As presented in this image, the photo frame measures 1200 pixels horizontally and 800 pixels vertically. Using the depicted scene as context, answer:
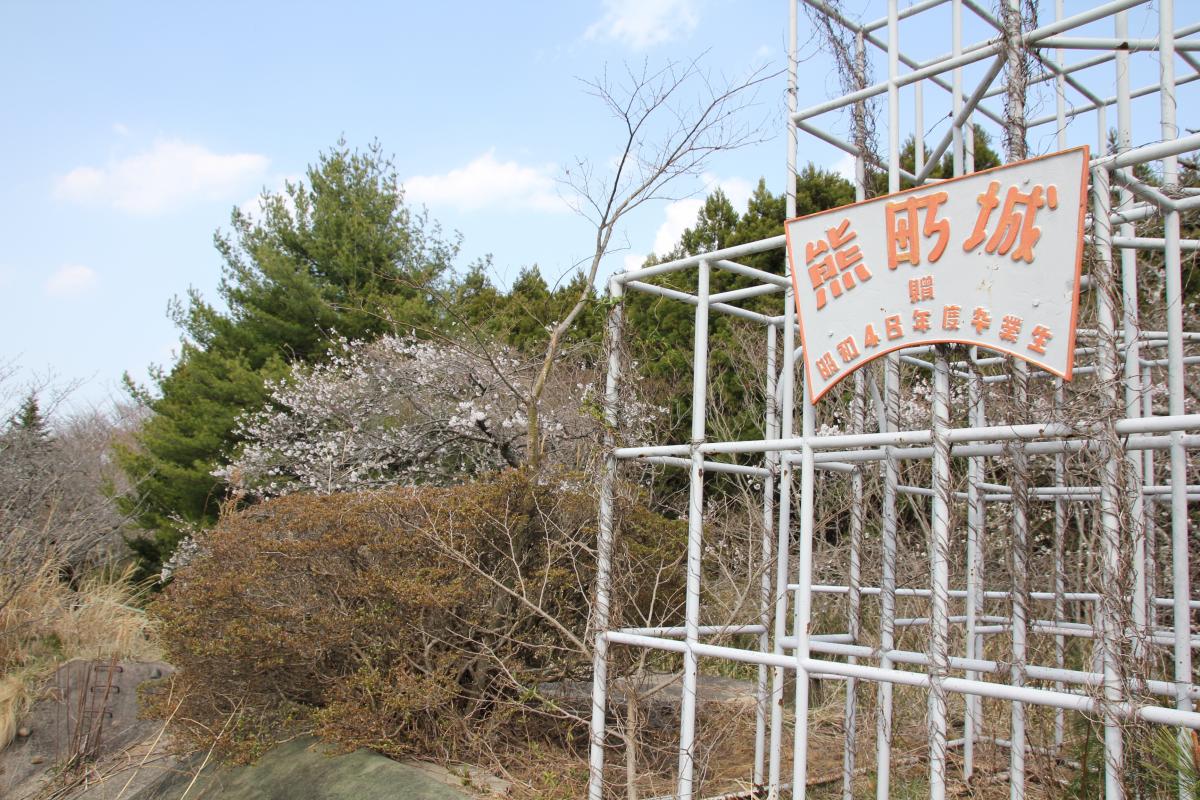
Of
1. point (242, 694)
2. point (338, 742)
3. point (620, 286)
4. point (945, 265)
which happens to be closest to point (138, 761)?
point (242, 694)

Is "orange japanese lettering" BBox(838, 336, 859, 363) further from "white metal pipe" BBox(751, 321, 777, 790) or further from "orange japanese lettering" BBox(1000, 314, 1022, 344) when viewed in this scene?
"white metal pipe" BBox(751, 321, 777, 790)

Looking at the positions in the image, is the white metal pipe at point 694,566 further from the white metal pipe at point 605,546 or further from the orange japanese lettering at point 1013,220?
the orange japanese lettering at point 1013,220

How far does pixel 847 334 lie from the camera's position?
3.50 meters

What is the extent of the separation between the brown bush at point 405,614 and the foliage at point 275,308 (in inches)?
273

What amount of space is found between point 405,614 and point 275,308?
9.54 meters

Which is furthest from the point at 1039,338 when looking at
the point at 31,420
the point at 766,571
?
the point at 31,420

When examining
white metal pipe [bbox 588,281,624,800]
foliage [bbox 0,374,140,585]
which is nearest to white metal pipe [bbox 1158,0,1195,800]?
white metal pipe [bbox 588,281,624,800]

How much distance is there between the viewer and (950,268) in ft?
10.4

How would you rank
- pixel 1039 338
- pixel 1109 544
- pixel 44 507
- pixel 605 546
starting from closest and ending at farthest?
pixel 1109 544
pixel 1039 338
pixel 605 546
pixel 44 507

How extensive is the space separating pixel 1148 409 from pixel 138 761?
7008 mm

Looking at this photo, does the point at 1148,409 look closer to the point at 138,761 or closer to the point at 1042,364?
the point at 1042,364

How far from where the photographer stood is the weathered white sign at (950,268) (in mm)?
2879

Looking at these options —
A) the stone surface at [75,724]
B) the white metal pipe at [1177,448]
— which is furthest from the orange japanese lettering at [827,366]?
the stone surface at [75,724]

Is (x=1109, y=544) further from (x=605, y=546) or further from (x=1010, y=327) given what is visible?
(x=605, y=546)
